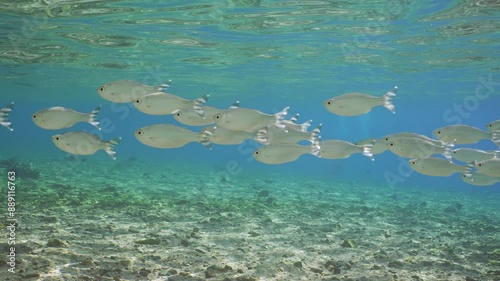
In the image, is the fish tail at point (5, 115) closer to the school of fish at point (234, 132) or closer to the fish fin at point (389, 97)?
the school of fish at point (234, 132)

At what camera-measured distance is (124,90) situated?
7359mm

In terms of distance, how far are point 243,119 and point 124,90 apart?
2.46m

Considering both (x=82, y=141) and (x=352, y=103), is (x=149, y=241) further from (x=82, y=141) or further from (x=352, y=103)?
(x=352, y=103)

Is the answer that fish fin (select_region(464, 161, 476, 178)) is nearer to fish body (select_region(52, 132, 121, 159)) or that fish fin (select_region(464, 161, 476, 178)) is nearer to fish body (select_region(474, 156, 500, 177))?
fish body (select_region(474, 156, 500, 177))

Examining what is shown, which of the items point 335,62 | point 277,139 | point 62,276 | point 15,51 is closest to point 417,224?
point 277,139

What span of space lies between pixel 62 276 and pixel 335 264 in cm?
545

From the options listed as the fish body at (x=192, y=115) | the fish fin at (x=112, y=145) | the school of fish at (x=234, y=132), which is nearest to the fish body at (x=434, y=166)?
the school of fish at (x=234, y=132)

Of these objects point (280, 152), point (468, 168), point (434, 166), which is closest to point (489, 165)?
point (468, 168)

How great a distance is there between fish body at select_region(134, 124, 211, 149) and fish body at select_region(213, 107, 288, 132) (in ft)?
1.35

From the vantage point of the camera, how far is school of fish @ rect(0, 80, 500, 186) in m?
6.70

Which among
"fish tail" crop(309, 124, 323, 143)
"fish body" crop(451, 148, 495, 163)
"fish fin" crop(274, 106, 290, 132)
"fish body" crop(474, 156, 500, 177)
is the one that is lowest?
"fish body" crop(451, 148, 495, 163)

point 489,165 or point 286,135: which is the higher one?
point 286,135

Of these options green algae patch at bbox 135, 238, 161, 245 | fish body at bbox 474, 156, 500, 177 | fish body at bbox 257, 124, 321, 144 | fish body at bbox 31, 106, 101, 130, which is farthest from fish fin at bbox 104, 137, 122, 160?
fish body at bbox 474, 156, 500, 177

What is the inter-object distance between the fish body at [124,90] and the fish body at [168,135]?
1.02 m
